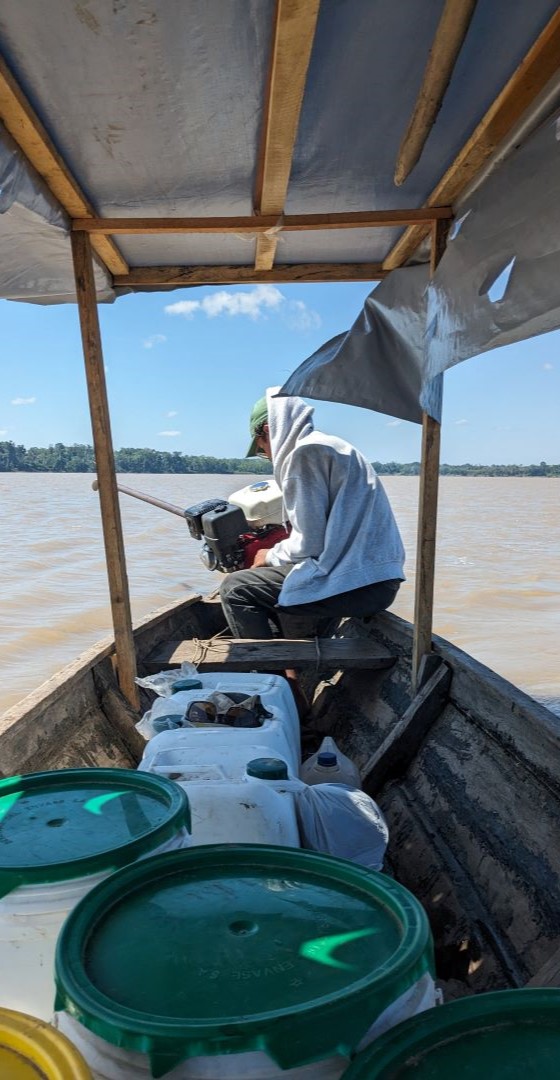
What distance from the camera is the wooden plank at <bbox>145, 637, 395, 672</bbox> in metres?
3.78

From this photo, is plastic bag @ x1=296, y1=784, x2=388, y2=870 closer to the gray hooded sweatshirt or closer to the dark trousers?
the gray hooded sweatshirt

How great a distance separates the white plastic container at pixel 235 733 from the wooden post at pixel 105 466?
2.07 feet

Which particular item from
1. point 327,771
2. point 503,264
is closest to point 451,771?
point 327,771

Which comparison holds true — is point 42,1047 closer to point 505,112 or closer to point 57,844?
point 57,844

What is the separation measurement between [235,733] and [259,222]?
1969 mm

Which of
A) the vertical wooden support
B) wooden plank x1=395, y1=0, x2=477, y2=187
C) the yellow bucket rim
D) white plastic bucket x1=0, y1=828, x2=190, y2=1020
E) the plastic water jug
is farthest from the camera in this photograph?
the vertical wooden support

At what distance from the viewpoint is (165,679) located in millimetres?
3428

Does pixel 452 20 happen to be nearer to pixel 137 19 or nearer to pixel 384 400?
pixel 137 19

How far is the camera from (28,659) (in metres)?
10.3

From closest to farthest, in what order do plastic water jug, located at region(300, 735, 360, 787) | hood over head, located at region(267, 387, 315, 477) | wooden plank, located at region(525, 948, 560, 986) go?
1. wooden plank, located at region(525, 948, 560, 986)
2. plastic water jug, located at region(300, 735, 360, 787)
3. hood over head, located at region(267, 387, 315, 477)

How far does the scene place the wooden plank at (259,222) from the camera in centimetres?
308

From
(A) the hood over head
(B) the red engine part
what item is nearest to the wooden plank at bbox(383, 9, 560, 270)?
(A) the hood over head

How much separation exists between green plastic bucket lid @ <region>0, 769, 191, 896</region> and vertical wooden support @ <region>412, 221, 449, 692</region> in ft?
6.88

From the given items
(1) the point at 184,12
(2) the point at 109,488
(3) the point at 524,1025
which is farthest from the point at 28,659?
(3) the point at 524,1025
